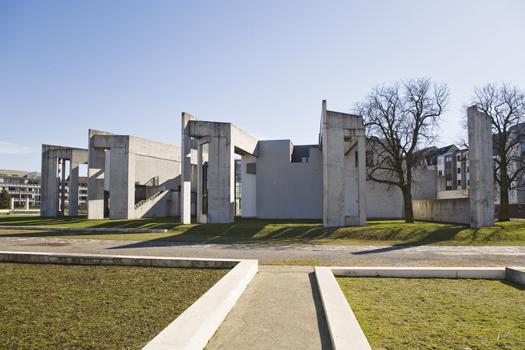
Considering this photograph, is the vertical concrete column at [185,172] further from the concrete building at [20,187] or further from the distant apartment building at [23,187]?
the concrete building at [20,187]

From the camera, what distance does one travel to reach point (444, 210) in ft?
88.4

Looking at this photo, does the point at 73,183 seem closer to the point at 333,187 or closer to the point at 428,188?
the point at 333,187

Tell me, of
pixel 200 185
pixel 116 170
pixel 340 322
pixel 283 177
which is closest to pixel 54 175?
pixel 116 170

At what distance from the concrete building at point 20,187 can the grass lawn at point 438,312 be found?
100m

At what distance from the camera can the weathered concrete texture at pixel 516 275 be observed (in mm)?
7121

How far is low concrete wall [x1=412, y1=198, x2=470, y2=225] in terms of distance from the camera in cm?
2420

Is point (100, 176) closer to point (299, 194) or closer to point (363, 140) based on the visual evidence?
point (299, 194)

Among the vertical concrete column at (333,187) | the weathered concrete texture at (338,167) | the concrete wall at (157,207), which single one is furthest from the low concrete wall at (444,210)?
the concrete wall at (157,207)

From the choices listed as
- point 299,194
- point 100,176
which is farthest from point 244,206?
point 100,176

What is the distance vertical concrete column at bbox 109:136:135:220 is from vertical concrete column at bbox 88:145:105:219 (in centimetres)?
231

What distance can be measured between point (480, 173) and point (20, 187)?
106936 mm

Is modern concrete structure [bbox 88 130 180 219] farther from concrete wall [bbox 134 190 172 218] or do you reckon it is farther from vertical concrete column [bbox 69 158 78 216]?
vertical concrete column [bbox 69 158 78 216]

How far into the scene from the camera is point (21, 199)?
9262 cm

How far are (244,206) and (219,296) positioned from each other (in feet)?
91.1
